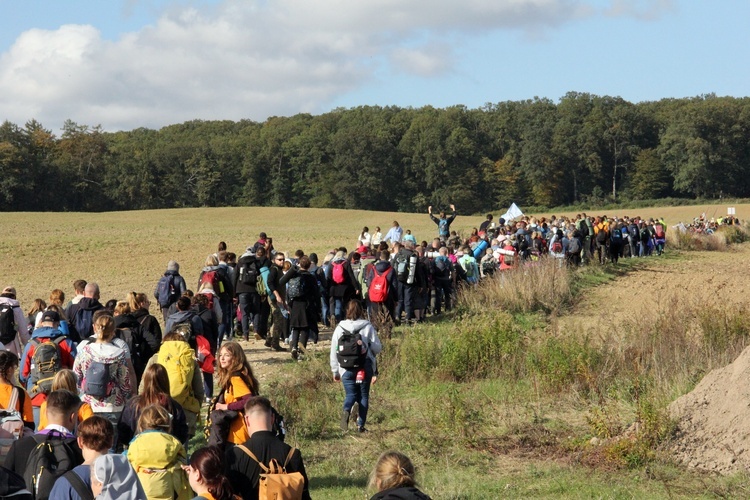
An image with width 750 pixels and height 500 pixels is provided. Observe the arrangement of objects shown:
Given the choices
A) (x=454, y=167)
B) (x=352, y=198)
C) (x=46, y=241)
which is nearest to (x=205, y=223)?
(x=46, y=241)

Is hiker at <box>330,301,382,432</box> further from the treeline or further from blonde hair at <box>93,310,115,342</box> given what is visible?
the treeline

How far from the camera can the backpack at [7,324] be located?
11.3 metres

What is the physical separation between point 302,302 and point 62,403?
355 inches

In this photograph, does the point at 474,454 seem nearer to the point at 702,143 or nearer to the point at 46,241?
the point at 46,241

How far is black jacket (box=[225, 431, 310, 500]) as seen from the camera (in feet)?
17.9

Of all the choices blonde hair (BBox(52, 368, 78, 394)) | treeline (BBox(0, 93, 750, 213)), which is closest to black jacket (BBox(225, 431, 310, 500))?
blonde hair (BBox(52, 368, 78, 394))

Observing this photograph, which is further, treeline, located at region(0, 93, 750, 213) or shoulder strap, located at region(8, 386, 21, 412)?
treeline, located at region(0, 93, 750, 213)

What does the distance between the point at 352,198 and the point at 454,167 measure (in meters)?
12.5

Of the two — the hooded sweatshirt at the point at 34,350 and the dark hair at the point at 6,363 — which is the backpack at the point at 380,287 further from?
the dark hair at the point at 6,363

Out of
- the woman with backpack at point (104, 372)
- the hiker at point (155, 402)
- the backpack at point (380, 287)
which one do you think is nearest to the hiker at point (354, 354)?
the woman with backpack at point (104, 372)

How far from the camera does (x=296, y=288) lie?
48.4 feet

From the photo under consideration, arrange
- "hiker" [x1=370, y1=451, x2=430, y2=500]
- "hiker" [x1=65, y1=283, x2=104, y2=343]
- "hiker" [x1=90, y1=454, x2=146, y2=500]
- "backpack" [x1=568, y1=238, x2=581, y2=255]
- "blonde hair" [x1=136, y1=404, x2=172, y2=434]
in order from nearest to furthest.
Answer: "hiker" [x1=370, y1=451, x2=430, y2=500] < "hiker" [x1=90, y1=454, x2=146, y2=500] < "blonde hair" [x1=136, y1=404, x2=172, y2=434] < "hiker" [x1=65, y1=283, x2=104, y2=343] < "backpack" [x1=568, y1=238, x2=581, y2=255]

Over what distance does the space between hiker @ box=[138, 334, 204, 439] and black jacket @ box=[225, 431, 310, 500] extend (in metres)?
2.69

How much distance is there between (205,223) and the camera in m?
66.9
